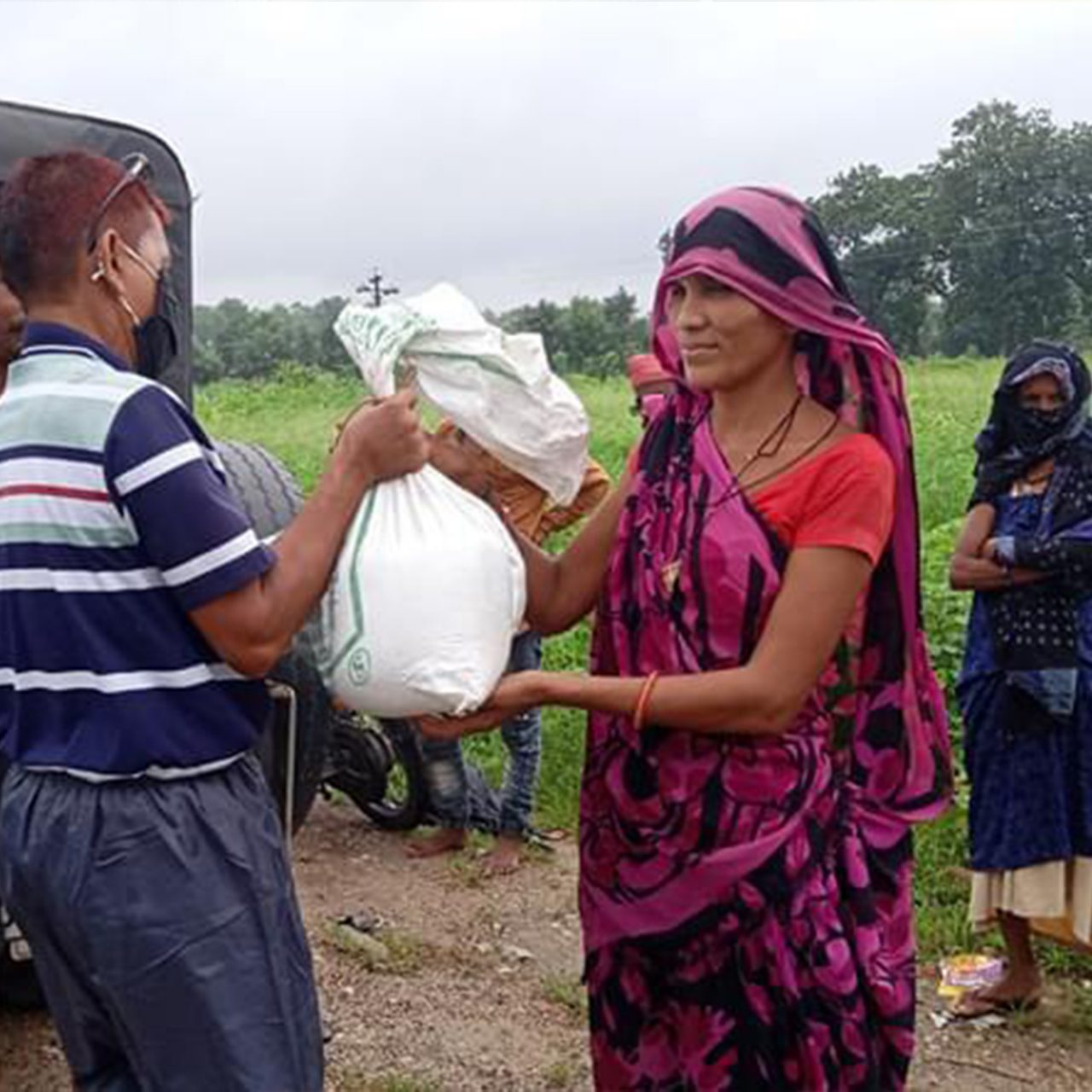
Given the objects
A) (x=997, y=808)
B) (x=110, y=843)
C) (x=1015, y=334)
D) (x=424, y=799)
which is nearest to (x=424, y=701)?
(x=110, y=843)

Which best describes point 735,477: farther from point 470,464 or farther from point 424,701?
point 424,701

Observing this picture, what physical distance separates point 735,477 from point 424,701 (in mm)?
526

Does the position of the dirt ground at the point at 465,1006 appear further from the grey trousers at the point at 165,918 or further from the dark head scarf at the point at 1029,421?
the grey trousers at the point at 165,918

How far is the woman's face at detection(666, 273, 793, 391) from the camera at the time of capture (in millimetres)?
1977

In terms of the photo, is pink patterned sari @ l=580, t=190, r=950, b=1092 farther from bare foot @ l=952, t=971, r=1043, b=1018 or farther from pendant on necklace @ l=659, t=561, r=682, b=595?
bare foot @ l=952, t=971, r=1043, b=1018

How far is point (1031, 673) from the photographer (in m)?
3.55

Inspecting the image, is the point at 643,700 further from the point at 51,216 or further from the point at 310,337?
the point at 310,337

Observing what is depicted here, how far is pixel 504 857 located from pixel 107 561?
3.07m

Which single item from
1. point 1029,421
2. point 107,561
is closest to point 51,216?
point 107,561

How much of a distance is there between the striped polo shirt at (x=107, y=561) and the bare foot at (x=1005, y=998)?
8.16 ft

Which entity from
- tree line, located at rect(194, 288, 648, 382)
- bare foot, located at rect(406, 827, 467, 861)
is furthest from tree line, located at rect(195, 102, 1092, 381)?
bare foot, located at rect(406, 827, 467, 861)

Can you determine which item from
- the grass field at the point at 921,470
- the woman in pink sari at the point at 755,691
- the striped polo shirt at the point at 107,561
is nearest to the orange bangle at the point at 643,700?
the woman in pink sari at the point at 755,691

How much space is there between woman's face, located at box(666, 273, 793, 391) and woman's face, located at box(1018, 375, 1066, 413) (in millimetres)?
1805

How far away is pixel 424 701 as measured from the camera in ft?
6.07
